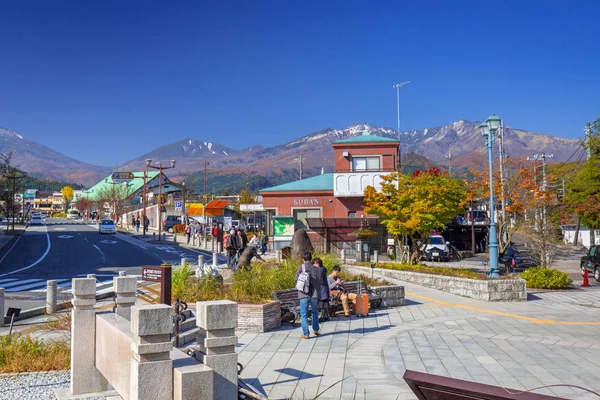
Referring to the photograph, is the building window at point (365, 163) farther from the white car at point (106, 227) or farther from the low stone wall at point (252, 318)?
the white car at point (106, 227)

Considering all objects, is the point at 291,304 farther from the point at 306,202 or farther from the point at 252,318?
the point at 306,202

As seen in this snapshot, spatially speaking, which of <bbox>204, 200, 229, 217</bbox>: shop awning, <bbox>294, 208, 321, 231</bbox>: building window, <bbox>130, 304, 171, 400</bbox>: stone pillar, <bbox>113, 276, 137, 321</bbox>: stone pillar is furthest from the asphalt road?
<bbox>130, 304, 171, 400</bbox>: stone pillar

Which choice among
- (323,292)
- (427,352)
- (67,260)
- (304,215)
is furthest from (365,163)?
(427,352)

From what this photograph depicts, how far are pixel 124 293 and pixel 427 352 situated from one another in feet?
18.9

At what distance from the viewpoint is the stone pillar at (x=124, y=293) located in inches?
294

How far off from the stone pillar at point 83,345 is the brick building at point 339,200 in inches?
1073

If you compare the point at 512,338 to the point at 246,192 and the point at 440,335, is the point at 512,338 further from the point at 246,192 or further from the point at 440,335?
the point at 246,192

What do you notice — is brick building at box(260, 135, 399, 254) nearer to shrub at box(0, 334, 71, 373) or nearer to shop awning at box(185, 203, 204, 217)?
shop awning at box(185, 203, 204, 217)

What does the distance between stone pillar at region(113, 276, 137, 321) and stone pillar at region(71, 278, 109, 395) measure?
47 cm

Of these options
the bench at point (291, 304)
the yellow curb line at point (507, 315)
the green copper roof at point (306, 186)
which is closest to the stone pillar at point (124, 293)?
the bench at point (291, 304)

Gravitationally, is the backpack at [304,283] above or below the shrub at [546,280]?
above

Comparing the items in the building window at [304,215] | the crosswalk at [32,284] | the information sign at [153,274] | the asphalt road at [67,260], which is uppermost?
the building window at [304,215]

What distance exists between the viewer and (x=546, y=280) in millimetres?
20297

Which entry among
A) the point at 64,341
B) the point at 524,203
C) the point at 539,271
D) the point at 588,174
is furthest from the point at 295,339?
the point at 524,203
